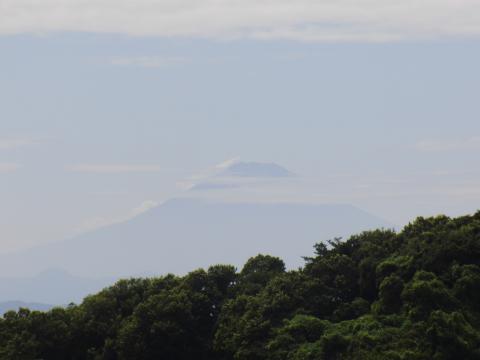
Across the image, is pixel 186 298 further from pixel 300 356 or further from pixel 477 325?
pixel 477 325

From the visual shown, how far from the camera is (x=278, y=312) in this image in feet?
161

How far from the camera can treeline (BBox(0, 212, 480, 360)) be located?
42.6 m

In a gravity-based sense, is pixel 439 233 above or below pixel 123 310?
above

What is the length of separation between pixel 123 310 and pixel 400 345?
20.5m

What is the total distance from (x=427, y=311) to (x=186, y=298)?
52.2 ft

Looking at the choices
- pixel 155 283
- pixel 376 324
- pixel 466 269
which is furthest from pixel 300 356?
pixel 155 283

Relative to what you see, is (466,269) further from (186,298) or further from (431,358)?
(186,298)

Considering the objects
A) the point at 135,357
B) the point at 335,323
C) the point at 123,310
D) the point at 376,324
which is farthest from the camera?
the point at 123,310

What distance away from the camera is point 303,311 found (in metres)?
48.8

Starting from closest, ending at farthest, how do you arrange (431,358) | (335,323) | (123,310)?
(431,358), (335,323), (123,310)

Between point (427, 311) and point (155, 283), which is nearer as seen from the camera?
point (427, 311)

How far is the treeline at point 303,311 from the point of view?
42.6 meters

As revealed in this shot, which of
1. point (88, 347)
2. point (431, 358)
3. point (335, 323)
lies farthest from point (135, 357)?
point (431, 358)

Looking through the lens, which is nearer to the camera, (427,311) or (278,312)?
(427,311)
